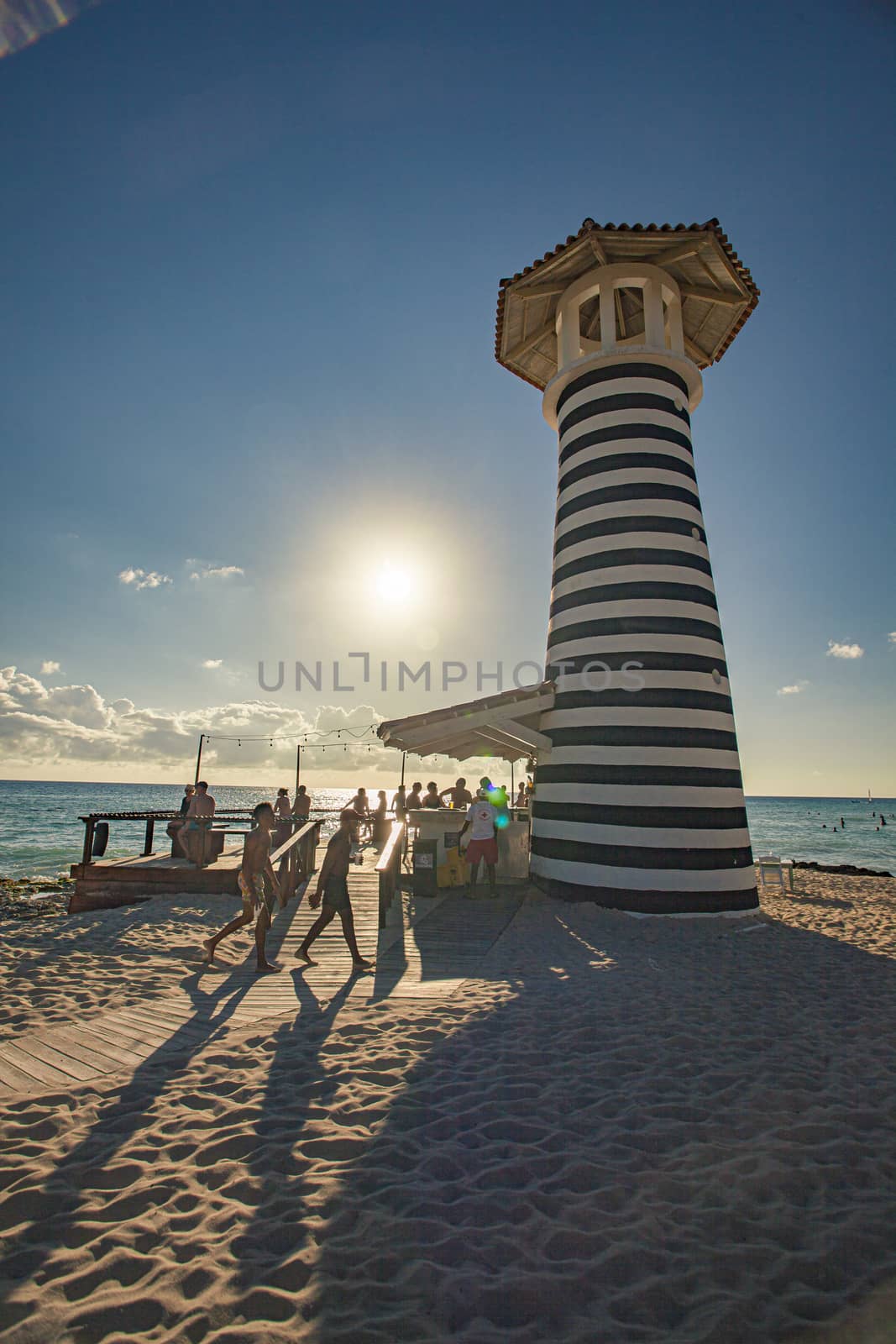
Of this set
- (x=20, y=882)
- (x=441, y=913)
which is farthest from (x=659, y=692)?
(x=20, y=882)

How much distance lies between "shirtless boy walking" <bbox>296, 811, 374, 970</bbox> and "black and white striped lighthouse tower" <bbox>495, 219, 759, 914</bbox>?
517 cm

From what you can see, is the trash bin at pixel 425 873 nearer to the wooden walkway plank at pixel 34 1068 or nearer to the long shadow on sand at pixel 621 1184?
the long shadow on sand at pixel 621 1184

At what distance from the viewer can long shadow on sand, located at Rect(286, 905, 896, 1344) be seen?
2.54m

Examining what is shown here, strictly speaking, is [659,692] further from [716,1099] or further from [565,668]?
[716,1099]

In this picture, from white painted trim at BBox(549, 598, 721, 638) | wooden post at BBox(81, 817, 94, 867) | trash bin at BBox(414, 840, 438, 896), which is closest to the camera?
white painted trim at BBox(549, 598, 721, 638)

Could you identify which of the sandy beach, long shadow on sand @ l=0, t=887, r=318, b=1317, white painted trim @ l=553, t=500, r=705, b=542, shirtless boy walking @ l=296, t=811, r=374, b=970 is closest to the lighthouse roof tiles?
white painted trim @ l=553, t=500, r=705, b=542

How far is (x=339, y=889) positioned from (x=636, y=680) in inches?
256

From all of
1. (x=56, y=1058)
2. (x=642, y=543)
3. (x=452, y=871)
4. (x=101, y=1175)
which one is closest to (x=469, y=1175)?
(x=101, y=1175)

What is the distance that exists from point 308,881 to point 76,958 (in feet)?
17.6

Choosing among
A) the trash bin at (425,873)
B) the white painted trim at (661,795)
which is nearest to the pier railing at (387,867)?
the trash bin at (425,873)

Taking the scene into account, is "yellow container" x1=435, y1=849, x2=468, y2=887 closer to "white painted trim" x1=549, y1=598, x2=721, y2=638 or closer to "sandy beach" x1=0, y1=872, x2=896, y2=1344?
"white painted trim" x1=549, y1=598, x2=721, y2=638

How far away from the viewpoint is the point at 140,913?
11297mm

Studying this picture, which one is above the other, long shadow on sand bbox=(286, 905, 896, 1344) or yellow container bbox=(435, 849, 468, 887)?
yellow container bbox=(435, 849, 468, 887)

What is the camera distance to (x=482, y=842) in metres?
12.1
